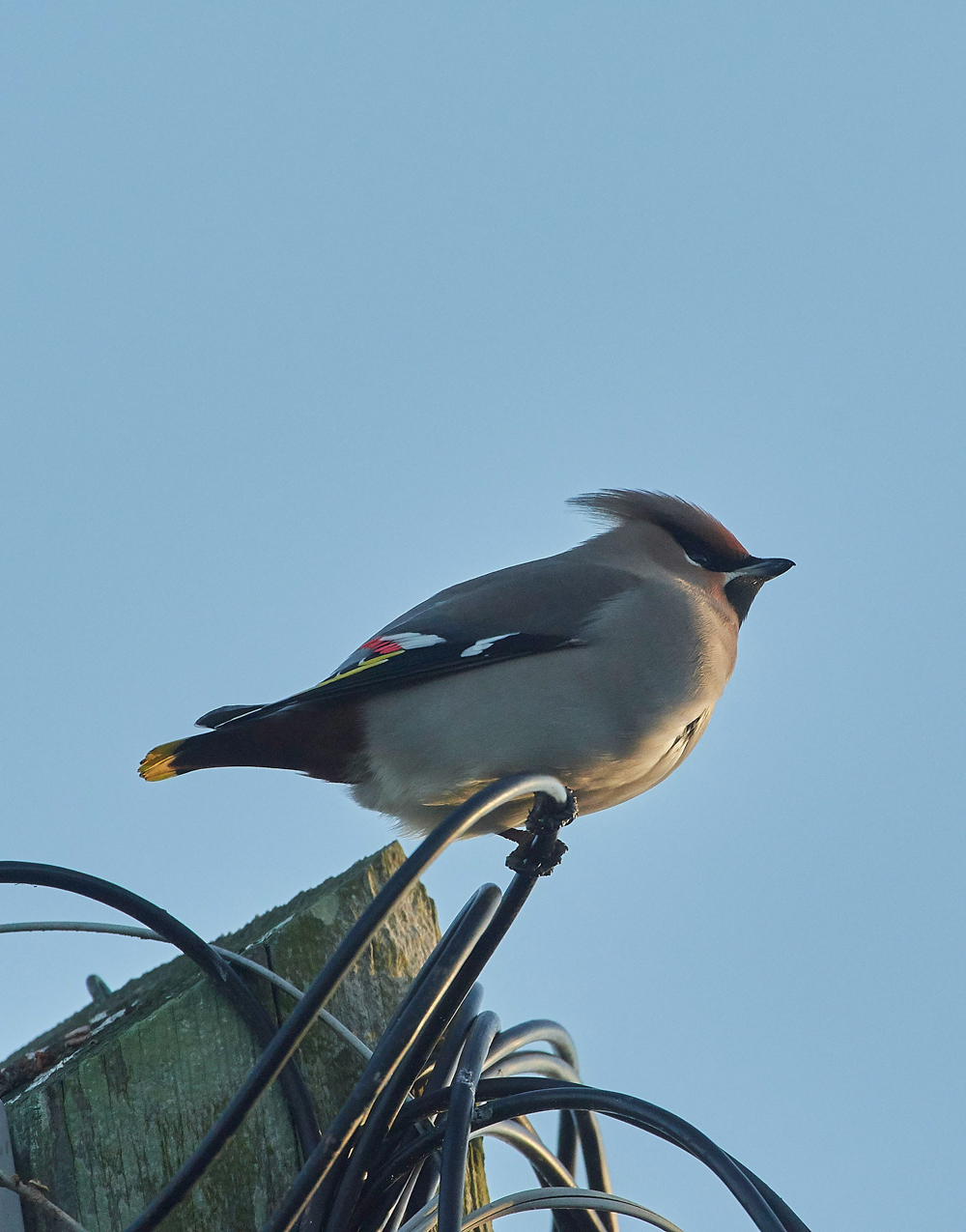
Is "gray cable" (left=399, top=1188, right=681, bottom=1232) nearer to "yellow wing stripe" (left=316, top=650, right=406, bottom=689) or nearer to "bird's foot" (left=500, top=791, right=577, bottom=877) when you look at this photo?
"bird's foot" (left=500, top=791, right=577, bottom=877)

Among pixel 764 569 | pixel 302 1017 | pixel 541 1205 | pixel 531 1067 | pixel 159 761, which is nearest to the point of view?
pixel 302 1017

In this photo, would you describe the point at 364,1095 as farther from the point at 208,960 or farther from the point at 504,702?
the point at 504,702

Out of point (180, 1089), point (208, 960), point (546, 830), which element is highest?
point (546, 830)

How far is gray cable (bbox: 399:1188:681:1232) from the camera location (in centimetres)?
197

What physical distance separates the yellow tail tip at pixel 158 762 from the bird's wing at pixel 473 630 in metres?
0.09

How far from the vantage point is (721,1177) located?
5.89 feet

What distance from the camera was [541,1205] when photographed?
201 centimetres

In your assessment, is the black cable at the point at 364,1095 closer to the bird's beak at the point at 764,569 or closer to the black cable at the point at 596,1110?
the black cable at the point at 596,1110

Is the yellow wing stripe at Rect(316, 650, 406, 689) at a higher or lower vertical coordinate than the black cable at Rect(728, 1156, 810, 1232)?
higher

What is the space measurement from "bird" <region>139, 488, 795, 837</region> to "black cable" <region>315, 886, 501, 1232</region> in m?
0.69

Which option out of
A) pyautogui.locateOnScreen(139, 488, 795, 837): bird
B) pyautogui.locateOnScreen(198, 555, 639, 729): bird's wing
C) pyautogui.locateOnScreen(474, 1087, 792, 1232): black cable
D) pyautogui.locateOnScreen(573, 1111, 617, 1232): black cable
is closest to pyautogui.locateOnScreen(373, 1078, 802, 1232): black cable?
pyautogui.locateOnScreen(474, 1087, 792, 1232): black cable

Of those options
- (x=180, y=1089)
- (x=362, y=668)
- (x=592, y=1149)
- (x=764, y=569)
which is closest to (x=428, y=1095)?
(x=180, y=1089)

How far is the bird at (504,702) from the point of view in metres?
3.01

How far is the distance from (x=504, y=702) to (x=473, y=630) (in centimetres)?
35
